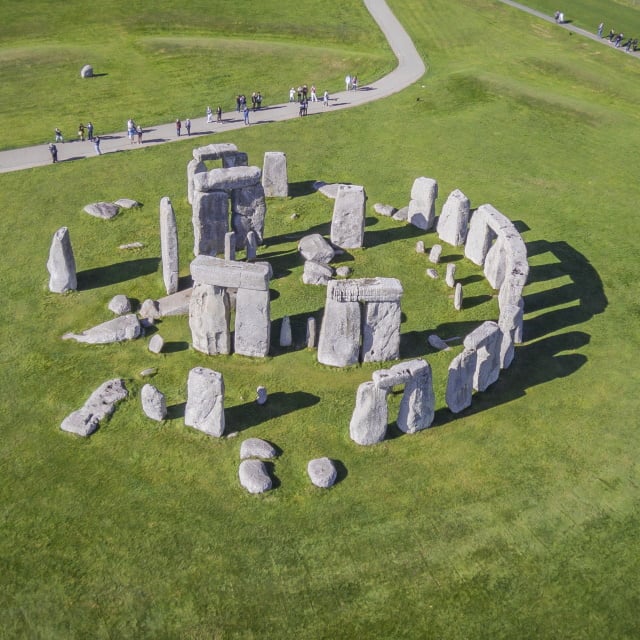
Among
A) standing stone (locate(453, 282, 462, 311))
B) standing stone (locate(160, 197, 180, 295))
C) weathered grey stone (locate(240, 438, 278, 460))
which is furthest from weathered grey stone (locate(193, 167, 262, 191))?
weathered grey stone (locate(240, 438, 278, 460))

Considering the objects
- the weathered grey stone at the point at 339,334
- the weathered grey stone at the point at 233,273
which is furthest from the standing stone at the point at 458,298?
the weathered grey stone at the point at 233,273

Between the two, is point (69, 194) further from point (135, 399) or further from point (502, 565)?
point (502, 565)

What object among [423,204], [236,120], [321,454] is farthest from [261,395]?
[236,120]

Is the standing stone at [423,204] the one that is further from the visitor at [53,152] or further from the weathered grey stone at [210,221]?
the visitor at [53,152]

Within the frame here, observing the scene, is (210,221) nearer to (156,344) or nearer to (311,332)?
(156,344)

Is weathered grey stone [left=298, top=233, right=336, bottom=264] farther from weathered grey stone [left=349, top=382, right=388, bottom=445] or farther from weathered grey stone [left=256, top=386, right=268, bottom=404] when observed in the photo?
weathered grey stone [left=349, top=382, right=388, bottom=445]

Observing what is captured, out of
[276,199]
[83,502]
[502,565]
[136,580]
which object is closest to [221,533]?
[136,580]
